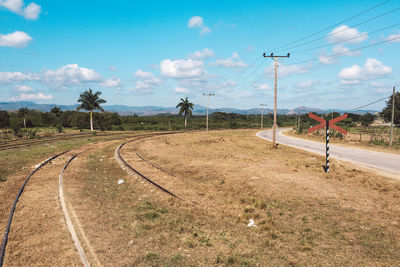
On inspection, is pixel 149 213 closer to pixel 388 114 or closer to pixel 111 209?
pixel 111 209

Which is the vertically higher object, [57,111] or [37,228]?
[57,111]

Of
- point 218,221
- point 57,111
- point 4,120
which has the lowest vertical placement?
point 218,221

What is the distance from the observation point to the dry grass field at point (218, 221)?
606 cm

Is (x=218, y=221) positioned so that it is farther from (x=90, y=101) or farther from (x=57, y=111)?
(x=57, y=111)

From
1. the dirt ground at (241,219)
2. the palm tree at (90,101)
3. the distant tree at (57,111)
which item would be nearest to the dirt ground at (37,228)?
the dirt ground at (241,219)

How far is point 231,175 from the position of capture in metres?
14.3

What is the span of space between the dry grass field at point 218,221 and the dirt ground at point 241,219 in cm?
3

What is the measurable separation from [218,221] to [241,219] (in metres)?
0.73

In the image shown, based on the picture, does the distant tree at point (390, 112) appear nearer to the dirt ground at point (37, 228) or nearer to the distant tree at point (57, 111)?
the dirt ground at point (37, 228)

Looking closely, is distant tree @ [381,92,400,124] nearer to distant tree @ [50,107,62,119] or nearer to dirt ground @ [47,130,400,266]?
dirt ground @ [47,130,400,266]

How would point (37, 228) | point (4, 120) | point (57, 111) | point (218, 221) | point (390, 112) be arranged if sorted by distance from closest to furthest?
point (37, 228), point (218, 221), point (390, 112), point (4, 120), point (57, 111)

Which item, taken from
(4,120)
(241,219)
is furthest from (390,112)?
(4,120)

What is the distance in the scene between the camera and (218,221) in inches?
319

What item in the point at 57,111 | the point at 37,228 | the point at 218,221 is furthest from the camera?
the point at 57,111
